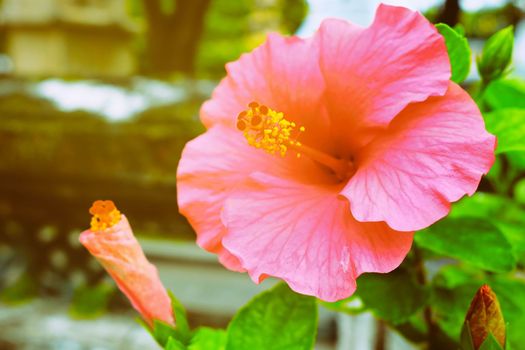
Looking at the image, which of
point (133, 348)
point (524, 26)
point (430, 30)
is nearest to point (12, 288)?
point (133, 348)

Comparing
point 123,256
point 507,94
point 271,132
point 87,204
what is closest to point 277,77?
point 271,132

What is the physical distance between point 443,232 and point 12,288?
1629 millimetres

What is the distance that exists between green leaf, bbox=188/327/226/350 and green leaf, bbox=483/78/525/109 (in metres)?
0.30

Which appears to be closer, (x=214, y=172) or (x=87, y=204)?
(x=214, y=172)

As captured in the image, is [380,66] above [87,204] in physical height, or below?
above

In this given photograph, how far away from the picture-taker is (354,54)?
31 cm

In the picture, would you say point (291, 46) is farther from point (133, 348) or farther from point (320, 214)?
point (133, 348)

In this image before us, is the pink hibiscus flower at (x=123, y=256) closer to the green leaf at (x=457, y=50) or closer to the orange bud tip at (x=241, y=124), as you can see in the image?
the orange bud tip at (x=241, y=124)

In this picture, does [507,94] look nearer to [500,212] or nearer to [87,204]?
[500,212]

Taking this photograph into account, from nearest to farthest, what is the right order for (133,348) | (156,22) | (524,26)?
(133,348) → (156,22) → (524,26)

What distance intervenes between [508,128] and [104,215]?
0.26m

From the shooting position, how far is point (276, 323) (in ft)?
1.14

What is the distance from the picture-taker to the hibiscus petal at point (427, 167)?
0.25 meters

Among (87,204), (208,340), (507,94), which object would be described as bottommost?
(87,204)
